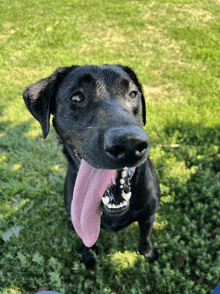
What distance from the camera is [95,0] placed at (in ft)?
26.4

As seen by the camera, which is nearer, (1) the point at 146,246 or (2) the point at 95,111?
(2) the point at 95,111

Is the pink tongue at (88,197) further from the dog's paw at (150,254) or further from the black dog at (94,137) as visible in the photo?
the dog's paw at (150,254)

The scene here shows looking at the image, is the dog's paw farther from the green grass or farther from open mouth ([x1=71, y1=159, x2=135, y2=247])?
open mouth ([x1=71, y1=159, x2=135, y2=247])

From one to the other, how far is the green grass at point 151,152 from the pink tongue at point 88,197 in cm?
78

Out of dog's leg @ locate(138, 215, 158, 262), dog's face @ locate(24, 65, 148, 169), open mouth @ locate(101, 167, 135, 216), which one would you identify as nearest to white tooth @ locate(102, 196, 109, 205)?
open mouth @ locate(101, 167, 135, 216)

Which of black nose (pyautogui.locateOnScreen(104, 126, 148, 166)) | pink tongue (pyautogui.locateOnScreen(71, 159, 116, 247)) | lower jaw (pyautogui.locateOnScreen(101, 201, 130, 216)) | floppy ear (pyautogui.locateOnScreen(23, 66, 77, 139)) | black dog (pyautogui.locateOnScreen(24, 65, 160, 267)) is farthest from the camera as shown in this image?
floppy ear (pyautogui.locateOnScreen(23, 66, 77, 139))

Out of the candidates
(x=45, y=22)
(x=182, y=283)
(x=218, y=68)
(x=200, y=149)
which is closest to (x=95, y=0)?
(x=45, y=22)

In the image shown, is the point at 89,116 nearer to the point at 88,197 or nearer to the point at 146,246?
the point at 88,197

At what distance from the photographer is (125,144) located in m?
1.17

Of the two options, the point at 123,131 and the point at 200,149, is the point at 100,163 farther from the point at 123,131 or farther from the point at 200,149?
the point at 200,149

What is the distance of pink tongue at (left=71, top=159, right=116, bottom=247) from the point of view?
175 cm

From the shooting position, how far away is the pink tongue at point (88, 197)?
175 centimetres

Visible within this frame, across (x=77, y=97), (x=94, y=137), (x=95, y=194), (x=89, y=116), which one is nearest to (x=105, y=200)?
(x=95, y=194)

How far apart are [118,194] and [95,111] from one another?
0.72 meters
